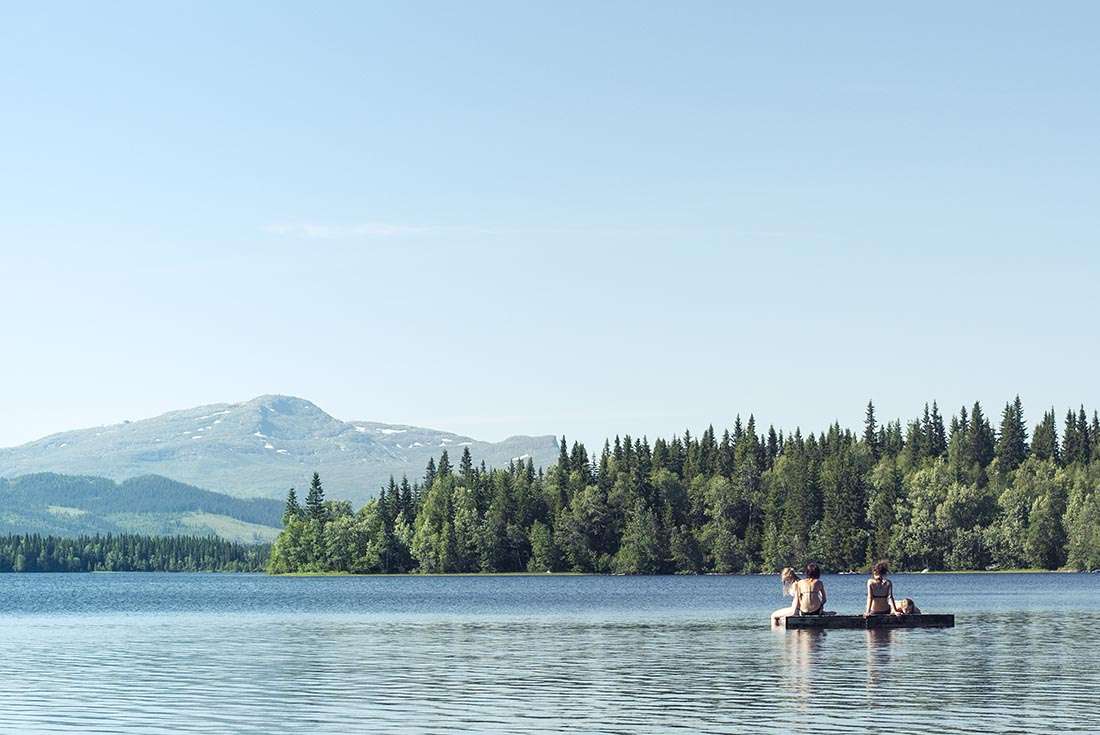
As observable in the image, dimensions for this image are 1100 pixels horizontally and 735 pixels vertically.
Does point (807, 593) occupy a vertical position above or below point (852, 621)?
above

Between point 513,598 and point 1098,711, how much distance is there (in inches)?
4850

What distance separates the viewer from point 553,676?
6119cm

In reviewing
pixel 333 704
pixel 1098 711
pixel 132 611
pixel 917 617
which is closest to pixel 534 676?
pixel 333 704

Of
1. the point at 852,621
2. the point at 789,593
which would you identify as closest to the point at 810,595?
the point at 789,593

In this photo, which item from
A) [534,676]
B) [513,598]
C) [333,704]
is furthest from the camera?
[513,598]

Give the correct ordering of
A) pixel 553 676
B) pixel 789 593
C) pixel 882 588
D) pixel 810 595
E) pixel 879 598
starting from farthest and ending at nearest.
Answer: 1. pixel 882 588
2. pixel 879 598
3. pixel 789 593
4. pixel 810 595
5. pixel 553 676

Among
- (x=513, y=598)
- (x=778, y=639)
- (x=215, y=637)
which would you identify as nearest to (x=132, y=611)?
(x=513, y=598)

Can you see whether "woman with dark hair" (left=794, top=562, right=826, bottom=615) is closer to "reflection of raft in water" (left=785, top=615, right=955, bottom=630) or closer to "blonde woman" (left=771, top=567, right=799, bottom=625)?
"blonde woman" (left=771, top=567, right=799, bottom=625)

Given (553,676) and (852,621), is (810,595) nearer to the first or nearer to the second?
(852,621)

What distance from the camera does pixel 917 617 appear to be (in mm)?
83125

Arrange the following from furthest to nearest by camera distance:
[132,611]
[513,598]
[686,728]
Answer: [513,598] → [132,611] → [686,728]

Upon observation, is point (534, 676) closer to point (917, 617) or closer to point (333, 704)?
point (333, 704)

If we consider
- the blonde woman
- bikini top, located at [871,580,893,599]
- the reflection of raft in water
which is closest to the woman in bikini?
bikini top, located at [871,580,893,599]

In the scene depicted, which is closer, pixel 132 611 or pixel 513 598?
pixel 132 611
